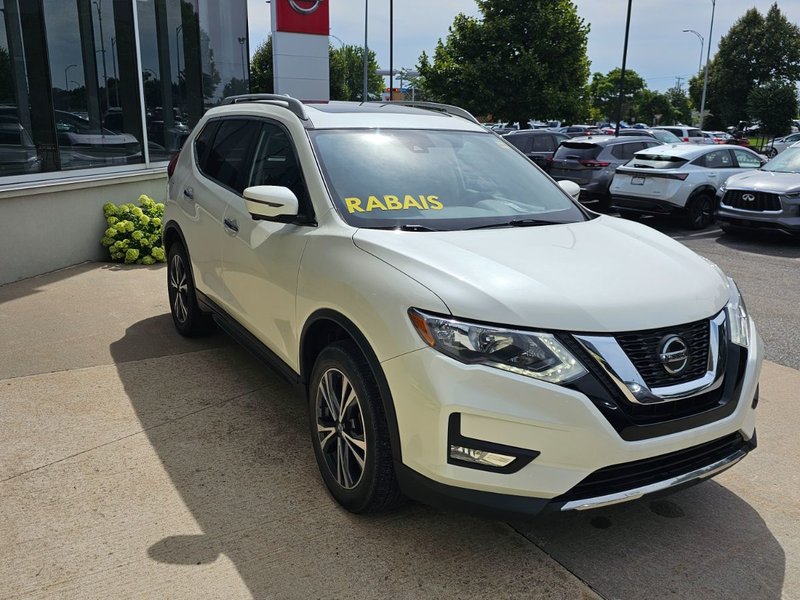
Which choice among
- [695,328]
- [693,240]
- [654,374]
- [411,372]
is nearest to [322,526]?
[411,372]

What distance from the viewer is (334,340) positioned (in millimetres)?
3266

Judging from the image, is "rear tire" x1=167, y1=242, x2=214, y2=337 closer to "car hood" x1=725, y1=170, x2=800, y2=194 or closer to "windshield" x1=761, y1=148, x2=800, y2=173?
"car hood" x1=725, y1=170, x2=800, y2=194

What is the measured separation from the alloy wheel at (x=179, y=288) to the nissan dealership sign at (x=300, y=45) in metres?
9.44

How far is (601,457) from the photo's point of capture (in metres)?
2.38

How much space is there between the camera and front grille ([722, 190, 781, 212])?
1058 cm

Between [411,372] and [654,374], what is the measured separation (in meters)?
0.88

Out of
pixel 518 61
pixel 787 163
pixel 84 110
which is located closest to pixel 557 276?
pixel 84 110

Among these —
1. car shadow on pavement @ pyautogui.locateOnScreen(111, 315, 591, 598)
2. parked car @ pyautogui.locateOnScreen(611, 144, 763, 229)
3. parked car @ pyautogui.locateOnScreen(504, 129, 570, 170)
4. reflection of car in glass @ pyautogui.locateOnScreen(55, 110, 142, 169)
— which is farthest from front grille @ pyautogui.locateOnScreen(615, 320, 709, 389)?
parked car @ pyautogui.locateOnScreen(504, 129, 570, 170)

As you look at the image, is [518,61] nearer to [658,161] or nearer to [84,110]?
[658,161]

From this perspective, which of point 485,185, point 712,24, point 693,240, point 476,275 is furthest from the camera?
point 712,24

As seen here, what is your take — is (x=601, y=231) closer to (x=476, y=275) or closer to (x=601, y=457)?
(x=476, y=275)

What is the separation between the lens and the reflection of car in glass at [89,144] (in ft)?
25.8

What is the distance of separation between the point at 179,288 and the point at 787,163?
1068 cm

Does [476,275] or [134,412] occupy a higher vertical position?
[476,275]
